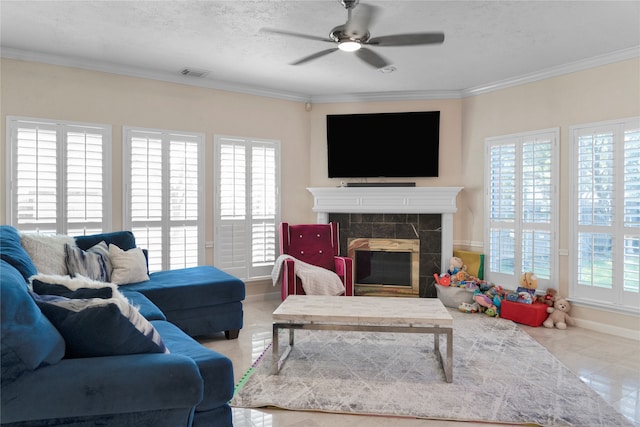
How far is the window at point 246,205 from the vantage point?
17.5 feet

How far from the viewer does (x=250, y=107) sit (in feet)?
18.2

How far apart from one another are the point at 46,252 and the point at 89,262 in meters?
0.33

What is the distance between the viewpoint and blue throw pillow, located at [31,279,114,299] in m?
1.94

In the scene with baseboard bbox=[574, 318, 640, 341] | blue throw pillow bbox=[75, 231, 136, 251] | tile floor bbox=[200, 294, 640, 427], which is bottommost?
tile floor bbox=[200, 294, 640, 427]

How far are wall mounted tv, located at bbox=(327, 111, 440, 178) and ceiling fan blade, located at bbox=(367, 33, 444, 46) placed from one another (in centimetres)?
255

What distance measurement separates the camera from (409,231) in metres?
5.72

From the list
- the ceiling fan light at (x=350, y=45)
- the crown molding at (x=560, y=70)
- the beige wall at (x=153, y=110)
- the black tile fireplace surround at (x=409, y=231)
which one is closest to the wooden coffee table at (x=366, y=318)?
the ceiling fan light at (x=350, y=45)

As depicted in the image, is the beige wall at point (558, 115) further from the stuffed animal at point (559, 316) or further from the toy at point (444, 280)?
the toy at point (444, 280)

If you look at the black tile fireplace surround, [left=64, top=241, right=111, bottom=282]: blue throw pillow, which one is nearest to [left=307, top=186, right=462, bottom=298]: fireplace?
the black tile fireplace surround

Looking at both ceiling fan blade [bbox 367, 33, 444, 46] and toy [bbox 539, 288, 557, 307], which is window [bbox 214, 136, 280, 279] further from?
toy [bbox 539, 288, 557, 307]

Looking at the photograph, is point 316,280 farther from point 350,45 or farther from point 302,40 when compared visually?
point 350,45

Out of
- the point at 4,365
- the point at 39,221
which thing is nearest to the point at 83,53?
the point at 39,221

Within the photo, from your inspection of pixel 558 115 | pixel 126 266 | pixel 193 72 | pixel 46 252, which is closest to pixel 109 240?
pixel 126 266

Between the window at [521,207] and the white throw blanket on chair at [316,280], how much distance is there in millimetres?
1989
